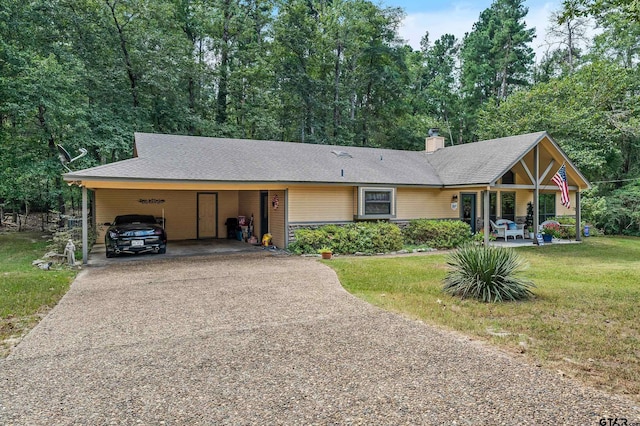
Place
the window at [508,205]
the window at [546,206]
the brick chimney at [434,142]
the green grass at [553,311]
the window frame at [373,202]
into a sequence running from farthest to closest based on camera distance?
the brick chimney at [434,142] → the window at [546,206] → the window at [508,205] → the window frame at [373,202] → the green grass at [553,311]

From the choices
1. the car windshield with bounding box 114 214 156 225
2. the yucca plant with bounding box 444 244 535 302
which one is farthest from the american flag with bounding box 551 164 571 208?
the car windshield with bounding box 114 214 156 225

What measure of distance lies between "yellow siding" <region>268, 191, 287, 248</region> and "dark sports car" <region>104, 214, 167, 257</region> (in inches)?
147

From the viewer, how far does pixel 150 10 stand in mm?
19500

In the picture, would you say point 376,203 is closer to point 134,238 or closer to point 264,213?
point 264,213

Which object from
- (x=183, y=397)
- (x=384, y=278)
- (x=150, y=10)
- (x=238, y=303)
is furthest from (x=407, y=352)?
(x=150, y=10)

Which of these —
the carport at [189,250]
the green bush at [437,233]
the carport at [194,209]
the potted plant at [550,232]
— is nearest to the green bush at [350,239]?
the carport at [194,209]

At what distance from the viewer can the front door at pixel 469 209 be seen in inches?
649

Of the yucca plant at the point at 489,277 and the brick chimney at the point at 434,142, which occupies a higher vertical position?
the brick chimney at the point at 434,142

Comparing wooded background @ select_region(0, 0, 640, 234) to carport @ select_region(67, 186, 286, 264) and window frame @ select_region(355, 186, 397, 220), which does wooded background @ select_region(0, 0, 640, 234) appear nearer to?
carport @ select_region(67, 186, 286, 264)

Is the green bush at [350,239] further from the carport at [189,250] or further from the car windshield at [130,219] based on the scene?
the car windshield at [130,219]

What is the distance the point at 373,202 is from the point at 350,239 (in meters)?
2.08

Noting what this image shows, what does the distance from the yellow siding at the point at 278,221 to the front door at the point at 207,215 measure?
143 inches

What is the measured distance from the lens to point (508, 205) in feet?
56.8

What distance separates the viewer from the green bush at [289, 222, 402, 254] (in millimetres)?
12391
